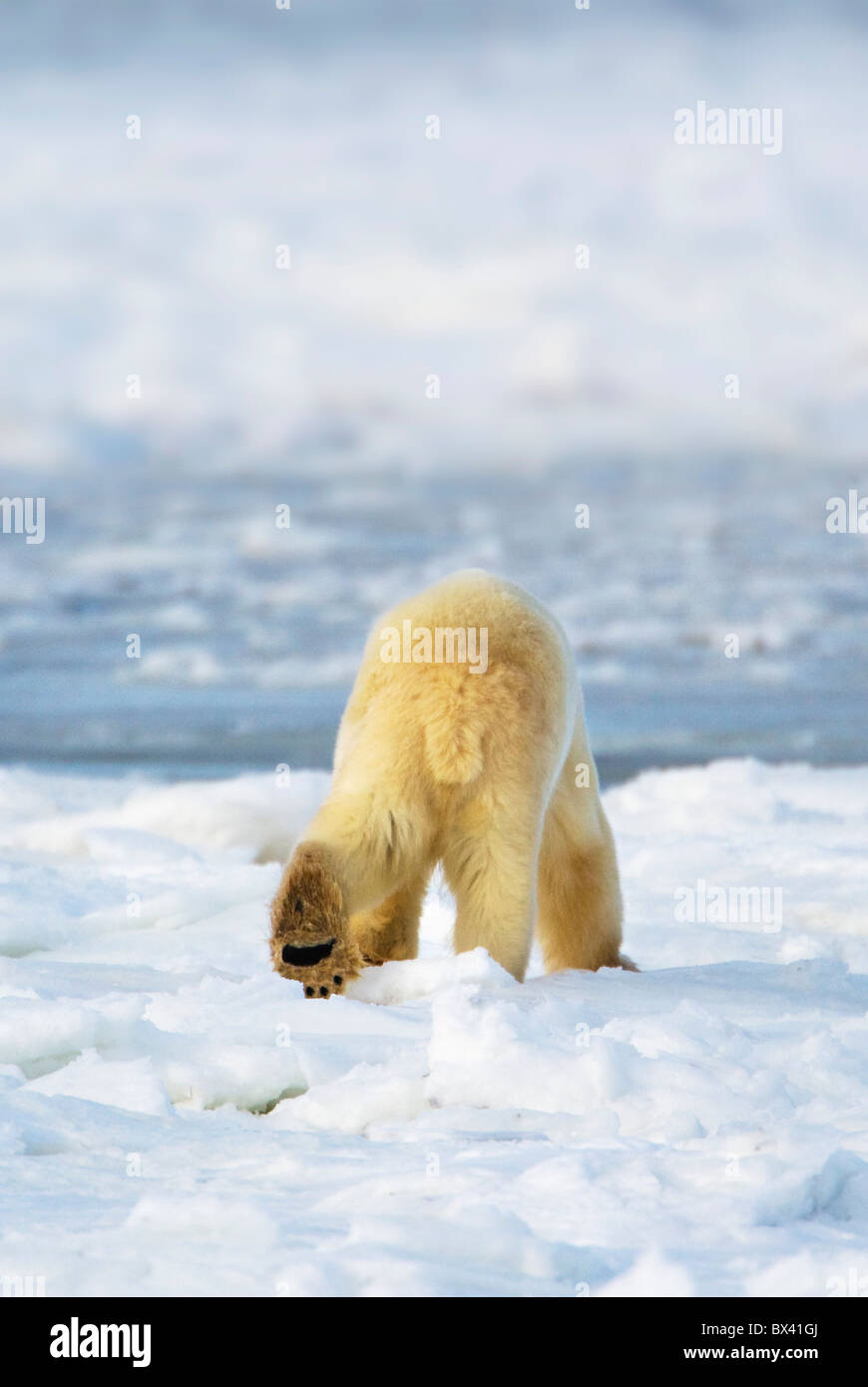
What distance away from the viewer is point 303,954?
381 cm

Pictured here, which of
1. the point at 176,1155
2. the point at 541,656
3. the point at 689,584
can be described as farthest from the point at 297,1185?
the point at 689,584

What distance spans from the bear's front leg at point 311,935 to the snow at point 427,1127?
0.09 metres

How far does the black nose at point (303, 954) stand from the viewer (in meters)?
3.80

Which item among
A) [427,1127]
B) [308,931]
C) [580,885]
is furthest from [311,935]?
[580,885]

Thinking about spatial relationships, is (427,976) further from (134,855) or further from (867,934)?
(134,855)

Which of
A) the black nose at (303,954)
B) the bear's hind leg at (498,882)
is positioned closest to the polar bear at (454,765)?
the bear's hind leg at (498,882)

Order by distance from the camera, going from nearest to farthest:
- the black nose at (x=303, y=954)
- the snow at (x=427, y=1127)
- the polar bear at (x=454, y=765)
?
the snow at (x=427, y=1127) < the black nose at (x=303, y=954) < the polar bear at (x=454, y=765)

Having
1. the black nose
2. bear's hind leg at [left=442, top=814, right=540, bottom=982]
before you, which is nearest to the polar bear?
bear's hind leg at [left=442, top=814, right=540, bottom=982]

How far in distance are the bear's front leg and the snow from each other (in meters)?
0.09

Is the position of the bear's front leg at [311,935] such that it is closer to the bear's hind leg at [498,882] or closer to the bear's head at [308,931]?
the bear's head at [308,931]

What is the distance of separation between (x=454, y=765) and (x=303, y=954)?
80cm

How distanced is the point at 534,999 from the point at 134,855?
4.01 m

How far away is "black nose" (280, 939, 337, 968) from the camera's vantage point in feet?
12.5

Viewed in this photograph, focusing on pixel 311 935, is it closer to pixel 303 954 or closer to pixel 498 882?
pixel 303 954
